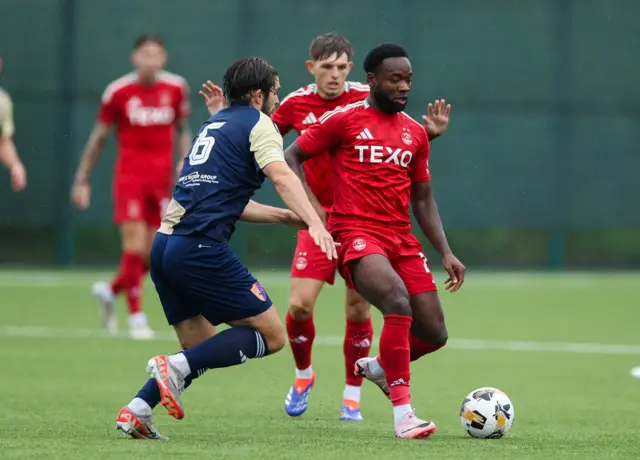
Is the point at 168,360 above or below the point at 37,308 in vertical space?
above

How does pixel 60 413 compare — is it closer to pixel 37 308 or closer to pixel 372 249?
pixel 372 249

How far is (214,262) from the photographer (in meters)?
6.33

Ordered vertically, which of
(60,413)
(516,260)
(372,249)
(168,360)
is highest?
(372,249)

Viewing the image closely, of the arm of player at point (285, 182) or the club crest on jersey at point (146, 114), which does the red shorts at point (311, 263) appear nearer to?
the arm of player at point (285, 182)

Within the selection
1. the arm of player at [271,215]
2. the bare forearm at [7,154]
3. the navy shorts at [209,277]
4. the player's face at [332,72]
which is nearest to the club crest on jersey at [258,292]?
the navy shorts at [209,277]

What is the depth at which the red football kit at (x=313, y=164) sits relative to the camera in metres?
8.07

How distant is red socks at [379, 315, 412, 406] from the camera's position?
667 cm

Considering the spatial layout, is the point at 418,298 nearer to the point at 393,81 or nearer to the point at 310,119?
the point at 393,81

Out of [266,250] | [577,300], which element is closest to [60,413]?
[577,300]

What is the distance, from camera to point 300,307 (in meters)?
8.06

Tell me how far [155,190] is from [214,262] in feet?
A: 20.9

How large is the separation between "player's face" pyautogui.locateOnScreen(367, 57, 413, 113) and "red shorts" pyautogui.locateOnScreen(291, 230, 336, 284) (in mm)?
1228

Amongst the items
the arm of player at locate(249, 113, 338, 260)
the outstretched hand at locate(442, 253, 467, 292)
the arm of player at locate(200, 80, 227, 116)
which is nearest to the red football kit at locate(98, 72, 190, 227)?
the arm of player at locate(200, 80, 227, 116)

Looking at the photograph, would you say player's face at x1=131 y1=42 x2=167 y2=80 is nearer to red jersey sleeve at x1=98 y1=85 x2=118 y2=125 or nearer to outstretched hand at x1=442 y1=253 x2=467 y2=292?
red jersey sleeve at x1=98 y1=85 x2=118 y2=125
